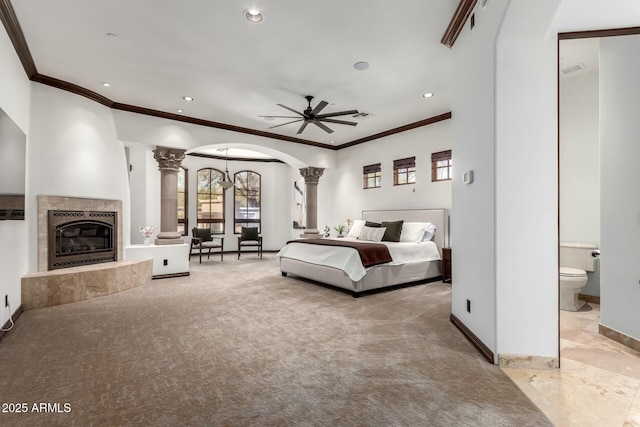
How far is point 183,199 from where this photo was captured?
29.0ft

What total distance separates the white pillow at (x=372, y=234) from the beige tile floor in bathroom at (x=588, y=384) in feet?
11.1

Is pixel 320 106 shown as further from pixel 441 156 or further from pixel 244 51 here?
pixel 441 156

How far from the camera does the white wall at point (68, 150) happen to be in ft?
13.4

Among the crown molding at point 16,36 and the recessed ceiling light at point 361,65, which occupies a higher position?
the recessed ceiling light at point 361,65

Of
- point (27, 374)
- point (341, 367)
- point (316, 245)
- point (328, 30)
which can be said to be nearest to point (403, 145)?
point (316, 245)

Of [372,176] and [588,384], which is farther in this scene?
[372,176]

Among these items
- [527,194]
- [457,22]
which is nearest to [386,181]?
[457,22]

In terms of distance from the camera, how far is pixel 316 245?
17.1 feet

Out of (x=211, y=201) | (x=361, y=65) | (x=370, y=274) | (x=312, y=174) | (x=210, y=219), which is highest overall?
(x=361, y=65)

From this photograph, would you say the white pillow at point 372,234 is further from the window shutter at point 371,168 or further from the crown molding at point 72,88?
the crown molding at point 72,88

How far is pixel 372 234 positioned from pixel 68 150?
16.2 ft

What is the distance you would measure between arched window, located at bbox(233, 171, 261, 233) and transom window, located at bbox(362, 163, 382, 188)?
147 inches

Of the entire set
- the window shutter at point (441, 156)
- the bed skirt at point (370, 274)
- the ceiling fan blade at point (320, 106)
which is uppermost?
the ceiling fan blade at point (320, 106)

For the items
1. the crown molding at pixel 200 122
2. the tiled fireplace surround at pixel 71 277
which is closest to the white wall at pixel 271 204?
the crown molding at pixel 200 122
